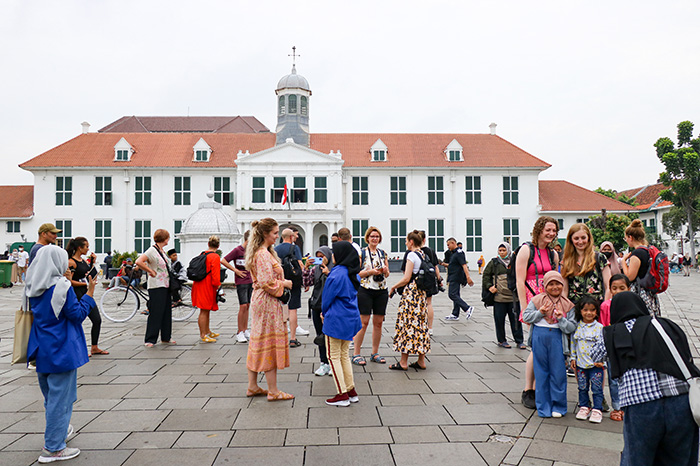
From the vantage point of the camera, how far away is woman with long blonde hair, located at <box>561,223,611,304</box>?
4.77m

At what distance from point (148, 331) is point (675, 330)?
734 centimetres

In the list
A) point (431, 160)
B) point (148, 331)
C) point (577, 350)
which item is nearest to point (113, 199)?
point (431, 160)

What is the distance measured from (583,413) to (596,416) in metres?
0.12

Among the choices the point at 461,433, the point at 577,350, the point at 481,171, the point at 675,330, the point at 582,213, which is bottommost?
the point at 461,433

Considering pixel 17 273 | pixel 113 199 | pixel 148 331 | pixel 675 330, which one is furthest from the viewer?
pixel 113 199

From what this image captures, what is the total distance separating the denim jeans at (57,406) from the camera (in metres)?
3.61

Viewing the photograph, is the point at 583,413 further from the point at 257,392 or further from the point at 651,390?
the point at 257,392

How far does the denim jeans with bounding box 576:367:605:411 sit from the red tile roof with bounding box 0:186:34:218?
1618 inches

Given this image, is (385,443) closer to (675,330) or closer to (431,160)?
(675,330)

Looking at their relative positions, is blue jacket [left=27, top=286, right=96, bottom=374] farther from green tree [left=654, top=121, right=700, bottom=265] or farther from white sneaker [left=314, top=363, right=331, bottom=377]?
green tree [left=654, top=121, right=700, bottom=265]

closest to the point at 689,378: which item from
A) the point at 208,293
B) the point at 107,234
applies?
the point at 208,293

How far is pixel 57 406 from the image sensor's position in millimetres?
3691

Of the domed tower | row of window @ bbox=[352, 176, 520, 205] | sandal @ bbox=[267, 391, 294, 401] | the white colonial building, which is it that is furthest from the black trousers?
the domed tower

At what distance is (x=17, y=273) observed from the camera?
73.4ft
